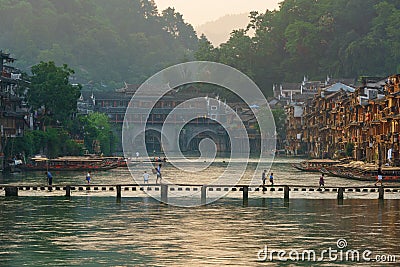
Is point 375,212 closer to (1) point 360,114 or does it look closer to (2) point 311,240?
(2) point 311,240

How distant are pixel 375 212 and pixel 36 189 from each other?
27815 millimetres

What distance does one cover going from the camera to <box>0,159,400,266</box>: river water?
41219 mm

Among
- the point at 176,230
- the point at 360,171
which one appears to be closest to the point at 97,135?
the point at 360,171

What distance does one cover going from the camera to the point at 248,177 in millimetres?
109375

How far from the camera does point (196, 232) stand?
49469mm

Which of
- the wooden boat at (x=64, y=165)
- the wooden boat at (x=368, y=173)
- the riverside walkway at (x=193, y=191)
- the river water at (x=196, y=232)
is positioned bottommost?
the river water at (x=196, y=232)

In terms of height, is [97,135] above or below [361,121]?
below

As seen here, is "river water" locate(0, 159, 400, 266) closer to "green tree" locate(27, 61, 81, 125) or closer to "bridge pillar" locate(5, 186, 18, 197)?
"bridge pillar" locate(5, 186, 18, 197)

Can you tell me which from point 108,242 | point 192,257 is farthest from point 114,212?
point 192,257

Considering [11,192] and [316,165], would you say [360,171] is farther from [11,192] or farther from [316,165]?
[11,192]

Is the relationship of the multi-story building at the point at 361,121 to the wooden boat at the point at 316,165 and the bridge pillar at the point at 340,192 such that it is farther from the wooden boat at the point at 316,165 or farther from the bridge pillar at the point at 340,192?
the bridge pillar at the point at 340,192

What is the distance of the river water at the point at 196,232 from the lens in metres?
41.2

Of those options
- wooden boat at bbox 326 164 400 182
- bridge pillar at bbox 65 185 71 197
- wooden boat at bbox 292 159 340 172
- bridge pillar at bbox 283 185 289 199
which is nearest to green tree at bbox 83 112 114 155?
wooden boat at bbox 292 159 340 172

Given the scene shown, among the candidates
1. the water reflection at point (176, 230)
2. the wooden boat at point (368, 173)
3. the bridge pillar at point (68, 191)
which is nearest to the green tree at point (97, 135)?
the wooden boat at point (368, 173)
